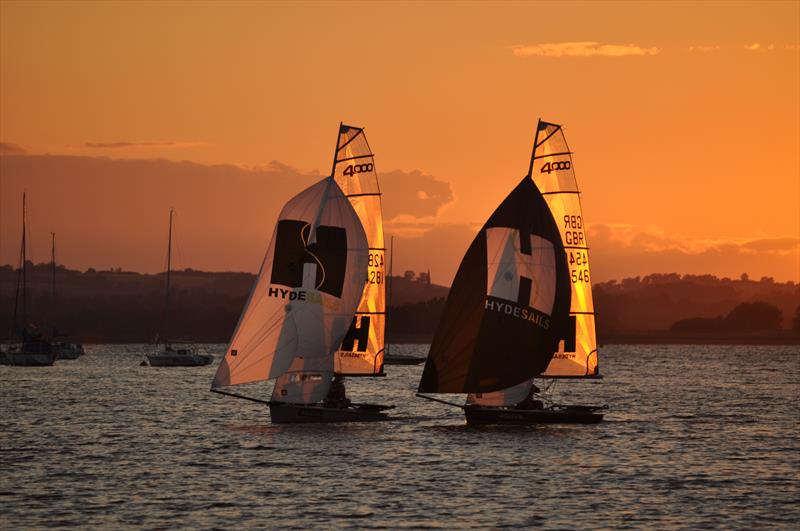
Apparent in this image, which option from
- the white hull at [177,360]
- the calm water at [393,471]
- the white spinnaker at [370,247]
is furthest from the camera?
the white hull at [177,360]

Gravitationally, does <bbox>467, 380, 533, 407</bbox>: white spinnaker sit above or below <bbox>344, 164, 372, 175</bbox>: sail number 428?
below

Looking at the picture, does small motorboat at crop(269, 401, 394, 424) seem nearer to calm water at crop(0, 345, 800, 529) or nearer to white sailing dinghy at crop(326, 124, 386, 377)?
calm water at crop(0, 345, 800, 529)

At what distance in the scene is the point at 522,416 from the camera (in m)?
63.2

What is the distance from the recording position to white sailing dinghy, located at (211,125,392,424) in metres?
62.3

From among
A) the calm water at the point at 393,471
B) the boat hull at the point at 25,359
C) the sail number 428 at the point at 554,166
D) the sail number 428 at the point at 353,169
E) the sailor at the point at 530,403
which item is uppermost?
the sail number 428 at the point at 554,166

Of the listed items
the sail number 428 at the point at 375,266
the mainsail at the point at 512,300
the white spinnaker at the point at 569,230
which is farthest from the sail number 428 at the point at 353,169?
the white spinnaker at the point at 569,230

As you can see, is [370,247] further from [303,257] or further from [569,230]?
[569,230]

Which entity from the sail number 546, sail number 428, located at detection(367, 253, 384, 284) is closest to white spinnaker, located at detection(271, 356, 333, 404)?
sail number 428, located at detection(367, 253, 384, 284)

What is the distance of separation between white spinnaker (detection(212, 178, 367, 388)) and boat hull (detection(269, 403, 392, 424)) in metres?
2.09

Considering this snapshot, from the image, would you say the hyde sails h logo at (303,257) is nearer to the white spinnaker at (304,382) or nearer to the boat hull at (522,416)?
the white spinnaker at (304,382)

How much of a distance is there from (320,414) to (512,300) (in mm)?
10169

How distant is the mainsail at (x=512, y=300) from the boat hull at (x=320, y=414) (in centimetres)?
295

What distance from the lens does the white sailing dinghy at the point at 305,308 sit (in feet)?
205

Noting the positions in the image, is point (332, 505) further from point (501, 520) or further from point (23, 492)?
point (23, 492)
